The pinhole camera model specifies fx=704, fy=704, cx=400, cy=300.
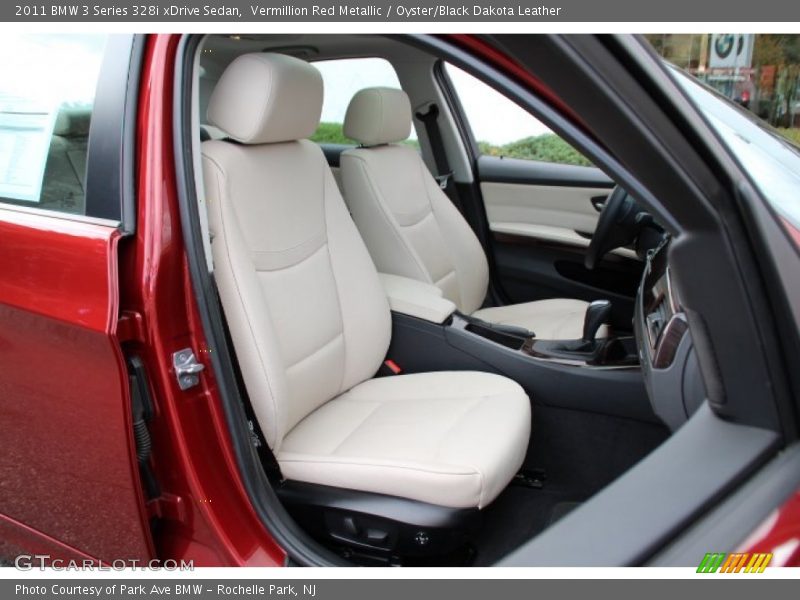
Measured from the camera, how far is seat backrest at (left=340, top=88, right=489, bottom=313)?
2783mm

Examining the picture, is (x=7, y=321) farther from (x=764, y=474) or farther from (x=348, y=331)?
(x=764, y=474)

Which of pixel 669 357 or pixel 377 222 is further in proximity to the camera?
pixel 377 222

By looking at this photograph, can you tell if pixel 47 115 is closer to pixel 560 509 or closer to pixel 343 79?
pixel 560 509

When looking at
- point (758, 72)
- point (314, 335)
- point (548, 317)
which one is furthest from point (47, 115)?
point (758, 72)

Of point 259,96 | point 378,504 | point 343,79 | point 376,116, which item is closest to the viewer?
point 378,504

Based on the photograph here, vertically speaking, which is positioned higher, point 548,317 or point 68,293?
point 68,293

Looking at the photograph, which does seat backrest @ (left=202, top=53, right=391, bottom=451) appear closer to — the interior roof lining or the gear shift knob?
the gear shift knob

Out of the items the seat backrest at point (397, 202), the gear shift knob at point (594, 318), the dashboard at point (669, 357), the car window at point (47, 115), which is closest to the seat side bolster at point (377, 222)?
the seat backrest at point (397, 202)

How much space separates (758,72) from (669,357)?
3989 mm

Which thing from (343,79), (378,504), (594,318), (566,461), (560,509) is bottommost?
(560,509)

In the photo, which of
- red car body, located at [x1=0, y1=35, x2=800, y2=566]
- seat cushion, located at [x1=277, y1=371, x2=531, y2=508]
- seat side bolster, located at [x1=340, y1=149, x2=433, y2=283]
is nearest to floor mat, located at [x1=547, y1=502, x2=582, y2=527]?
seat cushion, located at [x1=277, y1=371, x2=531, y2=508]

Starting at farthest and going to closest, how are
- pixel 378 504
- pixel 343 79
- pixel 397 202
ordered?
pixel 343 79 < pixel 397 202 < pixel 378 504

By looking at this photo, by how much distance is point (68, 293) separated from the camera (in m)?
1.41

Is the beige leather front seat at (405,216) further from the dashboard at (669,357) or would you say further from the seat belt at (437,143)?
the dashboard at (669,357)
